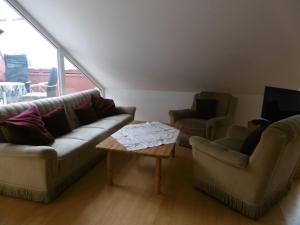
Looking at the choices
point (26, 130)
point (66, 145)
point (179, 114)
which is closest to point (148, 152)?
point (66, 145)

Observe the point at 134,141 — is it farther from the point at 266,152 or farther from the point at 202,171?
the point at 266,152

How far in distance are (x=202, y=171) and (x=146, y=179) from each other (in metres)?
0.68

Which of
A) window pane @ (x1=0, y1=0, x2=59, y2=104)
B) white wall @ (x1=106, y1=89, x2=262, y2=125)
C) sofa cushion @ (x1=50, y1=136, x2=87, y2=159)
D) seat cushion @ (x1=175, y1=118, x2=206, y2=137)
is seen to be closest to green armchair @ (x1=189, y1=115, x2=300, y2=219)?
seat cushion @ (x1=175, y1=118, x2=206, y2=137)

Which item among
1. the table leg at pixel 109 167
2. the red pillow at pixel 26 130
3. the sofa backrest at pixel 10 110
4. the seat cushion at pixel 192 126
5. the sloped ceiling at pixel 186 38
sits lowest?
the table leg at pixel 109 167

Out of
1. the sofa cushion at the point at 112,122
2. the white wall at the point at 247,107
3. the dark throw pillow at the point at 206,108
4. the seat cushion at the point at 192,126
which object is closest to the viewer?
the sofa cushion at the point at 112,122

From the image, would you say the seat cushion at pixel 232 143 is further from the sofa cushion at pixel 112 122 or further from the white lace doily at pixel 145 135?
the sofa cushion at pixel 112 122

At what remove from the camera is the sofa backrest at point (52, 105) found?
2.48 metres

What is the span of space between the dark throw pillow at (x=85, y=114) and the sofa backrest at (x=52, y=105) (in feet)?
0.19

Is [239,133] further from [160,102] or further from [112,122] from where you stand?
[160,102]

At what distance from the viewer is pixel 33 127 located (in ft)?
7.70

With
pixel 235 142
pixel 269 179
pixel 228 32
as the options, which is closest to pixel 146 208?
pixel 269 179

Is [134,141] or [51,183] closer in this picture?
[51,183]

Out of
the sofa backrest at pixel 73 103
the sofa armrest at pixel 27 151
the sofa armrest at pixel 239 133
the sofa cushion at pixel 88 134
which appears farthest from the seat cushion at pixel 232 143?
the sofa backrest at pixel 73 103

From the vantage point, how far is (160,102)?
4938mm
